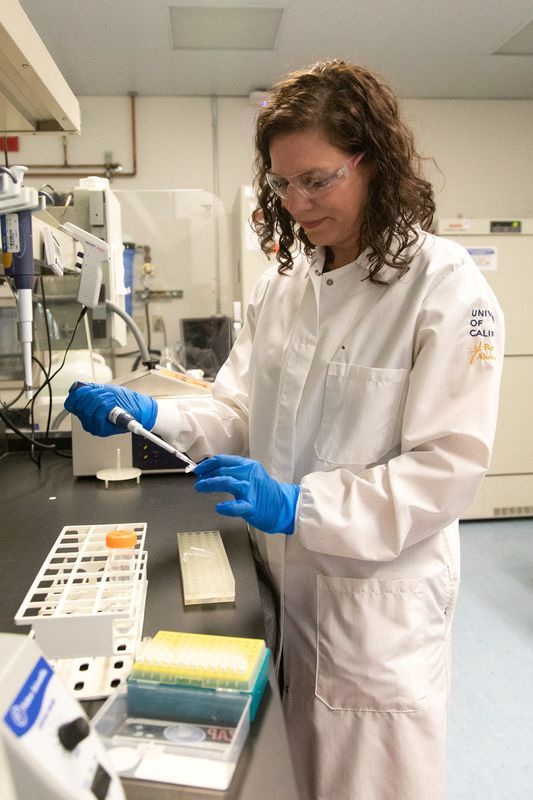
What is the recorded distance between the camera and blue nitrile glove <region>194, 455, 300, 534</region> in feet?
2.97

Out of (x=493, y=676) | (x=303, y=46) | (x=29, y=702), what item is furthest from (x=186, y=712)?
(x=303, y=46)

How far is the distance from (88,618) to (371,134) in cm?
79

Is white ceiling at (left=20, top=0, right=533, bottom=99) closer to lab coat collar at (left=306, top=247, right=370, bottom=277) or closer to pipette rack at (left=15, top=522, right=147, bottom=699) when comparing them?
lab coat collar at (left=306, top=247, right=370, bottom=277)

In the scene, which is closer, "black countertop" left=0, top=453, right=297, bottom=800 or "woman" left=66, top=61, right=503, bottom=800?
"black countertop" left=0, top=453, right=297, bottom=800

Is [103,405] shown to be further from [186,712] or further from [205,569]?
[186,712]

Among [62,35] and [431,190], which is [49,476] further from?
[62,35]

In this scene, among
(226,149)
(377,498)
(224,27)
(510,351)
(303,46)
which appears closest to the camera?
(377,498)

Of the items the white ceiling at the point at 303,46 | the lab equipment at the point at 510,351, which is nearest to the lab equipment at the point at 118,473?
the white ceiling at the point at 303,46

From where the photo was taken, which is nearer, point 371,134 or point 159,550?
point 371,134

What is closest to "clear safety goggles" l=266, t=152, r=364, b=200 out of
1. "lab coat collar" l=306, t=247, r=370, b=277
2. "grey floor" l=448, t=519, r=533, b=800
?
"lab coat collar" l=306, t=247, r=370, b=277

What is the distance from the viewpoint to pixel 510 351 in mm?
3578

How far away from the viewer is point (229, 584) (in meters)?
0.88

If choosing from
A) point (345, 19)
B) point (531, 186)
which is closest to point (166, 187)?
point (345, 19)

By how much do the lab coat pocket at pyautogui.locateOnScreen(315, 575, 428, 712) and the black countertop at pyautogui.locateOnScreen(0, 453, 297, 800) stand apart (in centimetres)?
16
